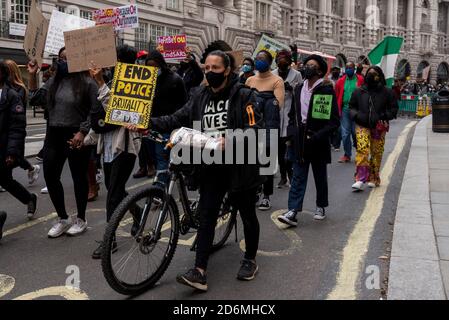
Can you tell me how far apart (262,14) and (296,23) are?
805cm

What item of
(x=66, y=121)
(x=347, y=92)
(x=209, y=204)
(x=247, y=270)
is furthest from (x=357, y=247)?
(x=347, y=92)

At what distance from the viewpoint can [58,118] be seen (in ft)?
16.7

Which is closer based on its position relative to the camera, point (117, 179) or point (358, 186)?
point (117, 179)

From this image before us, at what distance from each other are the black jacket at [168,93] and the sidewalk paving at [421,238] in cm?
328

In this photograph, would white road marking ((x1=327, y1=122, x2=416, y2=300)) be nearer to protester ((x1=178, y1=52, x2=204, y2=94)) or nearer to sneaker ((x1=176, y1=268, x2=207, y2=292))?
sneaker ((x1=176, y1=268, x2=207, y2=292))

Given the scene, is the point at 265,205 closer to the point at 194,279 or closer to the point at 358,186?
the point at 358,186

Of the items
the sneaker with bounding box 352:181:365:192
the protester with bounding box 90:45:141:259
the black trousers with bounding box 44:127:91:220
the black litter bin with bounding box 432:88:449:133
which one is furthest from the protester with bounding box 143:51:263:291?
the black litter bin with bounding box 432:88:449:133

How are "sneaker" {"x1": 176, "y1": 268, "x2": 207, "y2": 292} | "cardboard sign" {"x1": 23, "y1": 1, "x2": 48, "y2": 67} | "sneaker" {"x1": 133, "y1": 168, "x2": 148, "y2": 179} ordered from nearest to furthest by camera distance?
"sneaker" {"x1": 176, "y1": 268, "x2": 207, "y2": 292} → "cardboard sign" {"x1": 23, "y1": 1, "x2": 48, "y2": 67} → "sneaker" {"x1": 133, "y1": 168, "x2": 148, "y2": 179}

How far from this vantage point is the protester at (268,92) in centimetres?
611

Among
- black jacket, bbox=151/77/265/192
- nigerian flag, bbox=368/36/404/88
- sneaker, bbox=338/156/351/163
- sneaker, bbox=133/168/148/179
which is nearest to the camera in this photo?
black jacket, bbox=151/77/265/192

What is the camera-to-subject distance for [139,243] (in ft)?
12.6

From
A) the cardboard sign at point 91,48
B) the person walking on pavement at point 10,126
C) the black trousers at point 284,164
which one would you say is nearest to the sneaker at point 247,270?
the cardboard sign at point 91,48

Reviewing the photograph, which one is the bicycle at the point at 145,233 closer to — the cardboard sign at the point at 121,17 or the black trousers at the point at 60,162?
the black trousers at the point at 60,162

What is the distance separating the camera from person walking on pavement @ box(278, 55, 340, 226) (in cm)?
579
